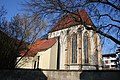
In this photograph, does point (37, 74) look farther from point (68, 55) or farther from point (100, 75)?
point (68, 55)

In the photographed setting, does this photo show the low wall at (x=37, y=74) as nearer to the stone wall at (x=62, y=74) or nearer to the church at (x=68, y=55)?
the stone wall at (x=62, y=74)

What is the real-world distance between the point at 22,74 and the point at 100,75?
6.16 meters

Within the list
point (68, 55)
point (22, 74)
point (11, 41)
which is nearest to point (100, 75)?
point (22, 74)

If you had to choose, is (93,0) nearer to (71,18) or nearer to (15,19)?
(71,18)

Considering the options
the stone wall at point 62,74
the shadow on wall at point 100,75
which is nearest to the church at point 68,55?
the stone wall at point 62,74

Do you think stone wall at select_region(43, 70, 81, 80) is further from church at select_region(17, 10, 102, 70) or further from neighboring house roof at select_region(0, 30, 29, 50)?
church at select_region(17, 10, 102, 70)

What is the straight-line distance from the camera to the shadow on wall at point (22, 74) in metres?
12.9

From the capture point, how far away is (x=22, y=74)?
13016 millimetres

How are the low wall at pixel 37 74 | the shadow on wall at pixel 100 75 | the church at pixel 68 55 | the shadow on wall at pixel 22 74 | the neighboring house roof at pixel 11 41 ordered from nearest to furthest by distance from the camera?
the shadow on wall at pixel 100 75, the low wall at pixel 37 74, the shadow on wall at pixel 22 74, the neighboring house roof at pixel 11 41, the church at pixel 68 55

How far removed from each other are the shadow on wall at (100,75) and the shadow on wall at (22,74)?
3.59 meters

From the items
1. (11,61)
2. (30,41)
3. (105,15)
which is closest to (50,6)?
(105,15)

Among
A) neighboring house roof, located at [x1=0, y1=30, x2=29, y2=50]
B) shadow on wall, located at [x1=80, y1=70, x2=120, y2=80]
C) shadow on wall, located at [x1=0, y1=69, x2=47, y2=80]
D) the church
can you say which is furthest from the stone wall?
the church

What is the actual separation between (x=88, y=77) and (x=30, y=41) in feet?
44.1

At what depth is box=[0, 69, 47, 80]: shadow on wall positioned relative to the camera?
12875mm
